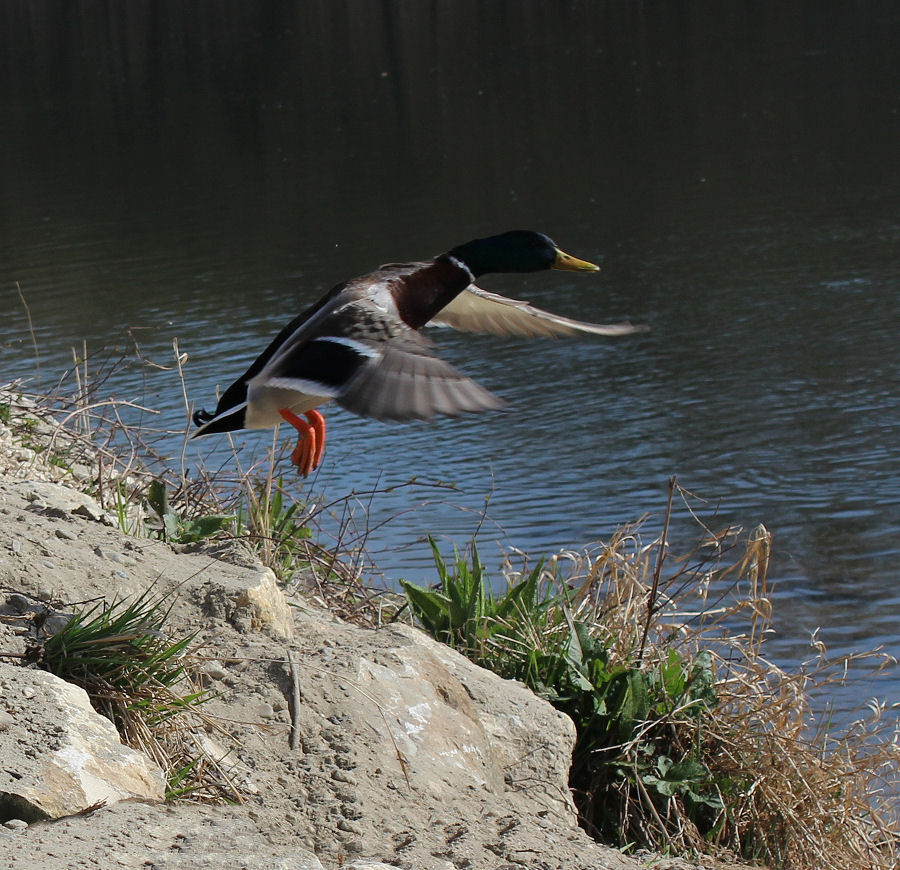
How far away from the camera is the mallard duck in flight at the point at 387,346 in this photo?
341cm

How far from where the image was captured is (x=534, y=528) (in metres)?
7.75

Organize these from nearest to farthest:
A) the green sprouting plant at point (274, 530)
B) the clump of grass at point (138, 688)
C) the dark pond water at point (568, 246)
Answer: the clump of grass at point (138, 688)
the green sprouting plant at point (274, 530)
the dark pond water at point (568, 246)

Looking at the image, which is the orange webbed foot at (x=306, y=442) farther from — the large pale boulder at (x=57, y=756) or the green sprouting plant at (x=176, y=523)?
the large pale boulder at (x=57, y=756)

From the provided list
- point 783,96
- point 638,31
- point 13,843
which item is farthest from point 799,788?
point 638,31

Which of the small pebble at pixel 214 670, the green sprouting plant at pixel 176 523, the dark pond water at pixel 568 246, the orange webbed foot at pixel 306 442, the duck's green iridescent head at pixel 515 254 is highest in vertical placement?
the duck's green iridescent head at pixel 515 254

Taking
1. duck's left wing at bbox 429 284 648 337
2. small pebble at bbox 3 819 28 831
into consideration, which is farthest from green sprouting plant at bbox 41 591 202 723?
duck's left wing at bbox 429 284 648 337

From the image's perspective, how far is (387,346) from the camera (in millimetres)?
3635

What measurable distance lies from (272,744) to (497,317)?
181 cm

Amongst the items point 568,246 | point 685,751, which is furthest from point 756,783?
point 568,246

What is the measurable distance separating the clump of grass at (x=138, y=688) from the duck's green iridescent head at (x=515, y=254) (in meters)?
1.56

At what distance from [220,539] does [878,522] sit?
4.28 metres

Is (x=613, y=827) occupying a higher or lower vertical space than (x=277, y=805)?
lower

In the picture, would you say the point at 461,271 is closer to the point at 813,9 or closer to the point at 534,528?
the point at 534,528

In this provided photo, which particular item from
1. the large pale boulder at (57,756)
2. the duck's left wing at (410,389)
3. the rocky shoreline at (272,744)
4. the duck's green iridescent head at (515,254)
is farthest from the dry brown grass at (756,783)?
the large pale boulder at (57,756)
